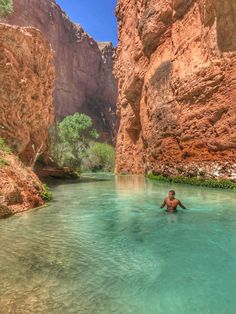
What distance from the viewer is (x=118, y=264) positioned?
228 inches

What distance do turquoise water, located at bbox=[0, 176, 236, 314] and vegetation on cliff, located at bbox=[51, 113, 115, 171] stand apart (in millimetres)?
35829

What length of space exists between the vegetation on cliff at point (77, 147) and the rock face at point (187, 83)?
14.2 meters

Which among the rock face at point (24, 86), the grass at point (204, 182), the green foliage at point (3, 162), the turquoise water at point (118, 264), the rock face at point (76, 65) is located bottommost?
the turquoise water at point (118, 264)

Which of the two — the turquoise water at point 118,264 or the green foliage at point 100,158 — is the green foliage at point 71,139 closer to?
the green foliage at point 100,158

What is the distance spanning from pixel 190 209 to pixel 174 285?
7.31 metres

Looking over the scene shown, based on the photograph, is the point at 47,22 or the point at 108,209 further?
the point at 47,22

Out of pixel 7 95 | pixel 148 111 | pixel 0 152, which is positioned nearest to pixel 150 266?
pixel 0 152

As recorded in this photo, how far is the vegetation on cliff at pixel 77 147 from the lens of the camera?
47531 mm

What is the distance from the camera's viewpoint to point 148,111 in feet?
101

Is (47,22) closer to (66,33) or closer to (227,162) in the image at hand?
(66,33)

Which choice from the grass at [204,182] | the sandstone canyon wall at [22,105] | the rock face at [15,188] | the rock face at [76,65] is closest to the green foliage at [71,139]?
the rock face at [76,65]

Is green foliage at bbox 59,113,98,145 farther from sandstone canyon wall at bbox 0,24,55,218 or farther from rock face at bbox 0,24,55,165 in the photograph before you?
rock face at bbox 0,24,55,165

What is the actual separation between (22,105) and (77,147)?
28.6m

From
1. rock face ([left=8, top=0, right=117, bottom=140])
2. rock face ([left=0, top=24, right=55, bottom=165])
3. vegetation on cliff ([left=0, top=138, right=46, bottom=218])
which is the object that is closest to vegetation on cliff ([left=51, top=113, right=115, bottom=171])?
rock face ([left=8, top=0, right=117, bottom=140])
